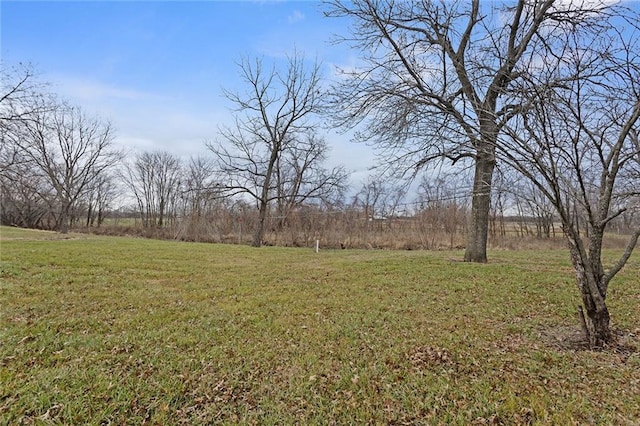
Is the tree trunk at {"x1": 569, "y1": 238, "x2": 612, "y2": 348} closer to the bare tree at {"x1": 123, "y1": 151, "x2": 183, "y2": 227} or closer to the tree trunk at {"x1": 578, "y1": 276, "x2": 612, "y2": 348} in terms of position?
the tree trunk at {"x1": 578, "y1": 276, "x2": 612, "y2": 348}

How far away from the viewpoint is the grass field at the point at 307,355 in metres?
2.30

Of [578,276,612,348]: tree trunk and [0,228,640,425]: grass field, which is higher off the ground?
[578,276,612,348]: tree trunk

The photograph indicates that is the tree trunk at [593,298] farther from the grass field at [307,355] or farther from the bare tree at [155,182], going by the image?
the bare tree at [155,182]

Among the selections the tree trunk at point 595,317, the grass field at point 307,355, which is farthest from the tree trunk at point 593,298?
the grass field at point 307,355

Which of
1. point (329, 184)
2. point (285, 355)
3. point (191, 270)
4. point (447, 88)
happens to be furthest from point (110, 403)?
point (329, 184)

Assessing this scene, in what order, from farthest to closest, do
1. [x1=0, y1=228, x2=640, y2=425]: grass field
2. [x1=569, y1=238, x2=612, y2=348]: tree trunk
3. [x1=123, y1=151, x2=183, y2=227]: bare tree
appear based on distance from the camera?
[x1=123, y1=151, x2=183, y2=227]: bare tree → [x1=569, y1=238, x2=612, y2=348]: tree trunk → [x1=0, y1=228, x2=640, y2=425]: grass field

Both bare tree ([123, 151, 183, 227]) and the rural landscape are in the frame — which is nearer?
the rural landscape

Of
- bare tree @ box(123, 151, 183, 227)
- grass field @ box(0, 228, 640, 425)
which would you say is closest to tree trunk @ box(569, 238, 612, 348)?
grass field @ box(0, 228, 640, 425)

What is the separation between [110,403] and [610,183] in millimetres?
4875

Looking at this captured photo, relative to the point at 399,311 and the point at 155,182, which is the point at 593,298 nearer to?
the point at 399,311

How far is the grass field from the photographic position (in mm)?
2303

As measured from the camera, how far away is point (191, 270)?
812 centimetres

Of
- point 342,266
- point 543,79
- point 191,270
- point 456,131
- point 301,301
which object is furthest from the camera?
point 342,266

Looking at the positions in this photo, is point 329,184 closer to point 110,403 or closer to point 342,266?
point 342,266
